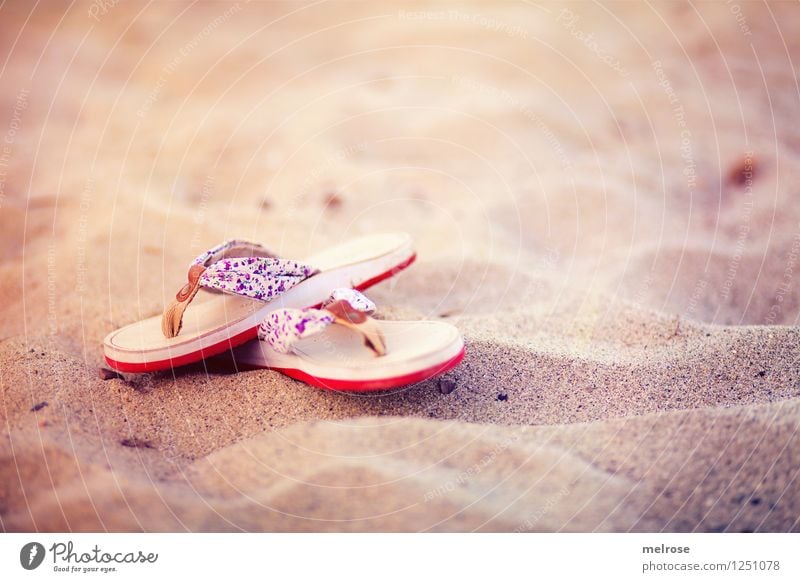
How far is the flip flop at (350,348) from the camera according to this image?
792mm

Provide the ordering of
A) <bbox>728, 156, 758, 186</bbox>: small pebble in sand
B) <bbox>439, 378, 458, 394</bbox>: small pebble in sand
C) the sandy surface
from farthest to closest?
<bbox>728, 156, 758, 186</bbox>: small pebble in sand → <bbox>439, 378, 458, 394</bbox>: small pebble in sand → the sandy surface

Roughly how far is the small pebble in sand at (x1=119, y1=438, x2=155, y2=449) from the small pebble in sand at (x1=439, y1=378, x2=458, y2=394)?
35 cm

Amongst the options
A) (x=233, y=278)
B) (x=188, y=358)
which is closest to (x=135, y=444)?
(x=188, y=358)

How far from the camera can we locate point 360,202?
4.81 ft

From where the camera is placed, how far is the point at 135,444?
32.2 inches

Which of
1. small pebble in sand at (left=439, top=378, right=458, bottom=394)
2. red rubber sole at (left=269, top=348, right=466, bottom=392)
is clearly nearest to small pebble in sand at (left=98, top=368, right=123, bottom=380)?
red rubber sole at (left=269, top=348, right=466, bottom=392)

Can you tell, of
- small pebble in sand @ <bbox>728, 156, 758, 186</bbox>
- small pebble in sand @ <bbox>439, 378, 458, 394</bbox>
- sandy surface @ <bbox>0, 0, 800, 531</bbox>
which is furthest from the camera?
small pebble in sand @ <bbox>728, 156, 758, 186</bbox>

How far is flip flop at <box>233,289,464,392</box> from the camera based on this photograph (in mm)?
792

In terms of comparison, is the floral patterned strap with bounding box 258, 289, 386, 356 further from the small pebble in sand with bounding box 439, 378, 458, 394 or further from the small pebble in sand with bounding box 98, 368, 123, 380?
the small pebble in sand with bounding box 98, 368, 123, 380

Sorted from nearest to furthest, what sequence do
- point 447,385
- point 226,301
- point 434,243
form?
point 447,385
point 226,301
point 434,243

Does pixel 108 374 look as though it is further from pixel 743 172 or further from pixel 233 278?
pixel 743 172
